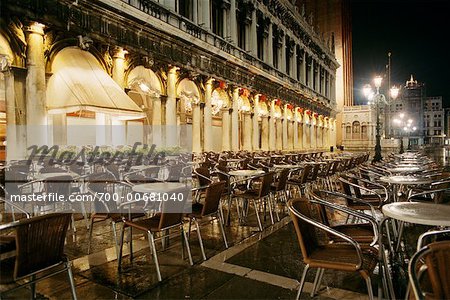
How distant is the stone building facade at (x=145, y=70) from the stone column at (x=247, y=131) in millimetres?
73

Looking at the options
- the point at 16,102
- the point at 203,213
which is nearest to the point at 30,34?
the point at 16,102

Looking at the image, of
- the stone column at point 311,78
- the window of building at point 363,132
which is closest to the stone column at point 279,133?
the stone column at point 311,78

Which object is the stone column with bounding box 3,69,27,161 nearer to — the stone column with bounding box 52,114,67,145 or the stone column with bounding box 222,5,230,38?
the stone column with bounding box 52,114,67,145

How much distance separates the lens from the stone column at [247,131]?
22781 mm

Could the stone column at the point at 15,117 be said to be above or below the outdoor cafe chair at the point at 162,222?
above

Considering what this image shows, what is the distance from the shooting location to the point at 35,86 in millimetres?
9844

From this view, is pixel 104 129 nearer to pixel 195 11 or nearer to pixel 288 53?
pixel 195 11

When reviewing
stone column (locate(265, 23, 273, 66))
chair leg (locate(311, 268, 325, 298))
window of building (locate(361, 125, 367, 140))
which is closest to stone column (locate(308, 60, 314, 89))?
stone column (locate(265, 23, 273, 66))

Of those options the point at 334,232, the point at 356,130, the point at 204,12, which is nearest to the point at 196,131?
the point at 204,12

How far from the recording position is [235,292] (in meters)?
3.18

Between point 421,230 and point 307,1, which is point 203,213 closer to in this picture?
point 421,230

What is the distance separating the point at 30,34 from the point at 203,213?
9.14 m

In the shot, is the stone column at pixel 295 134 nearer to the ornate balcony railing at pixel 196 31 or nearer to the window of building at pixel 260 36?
the ornate balcony railing at pixel 196 31

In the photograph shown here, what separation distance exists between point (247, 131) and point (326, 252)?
20380mm
